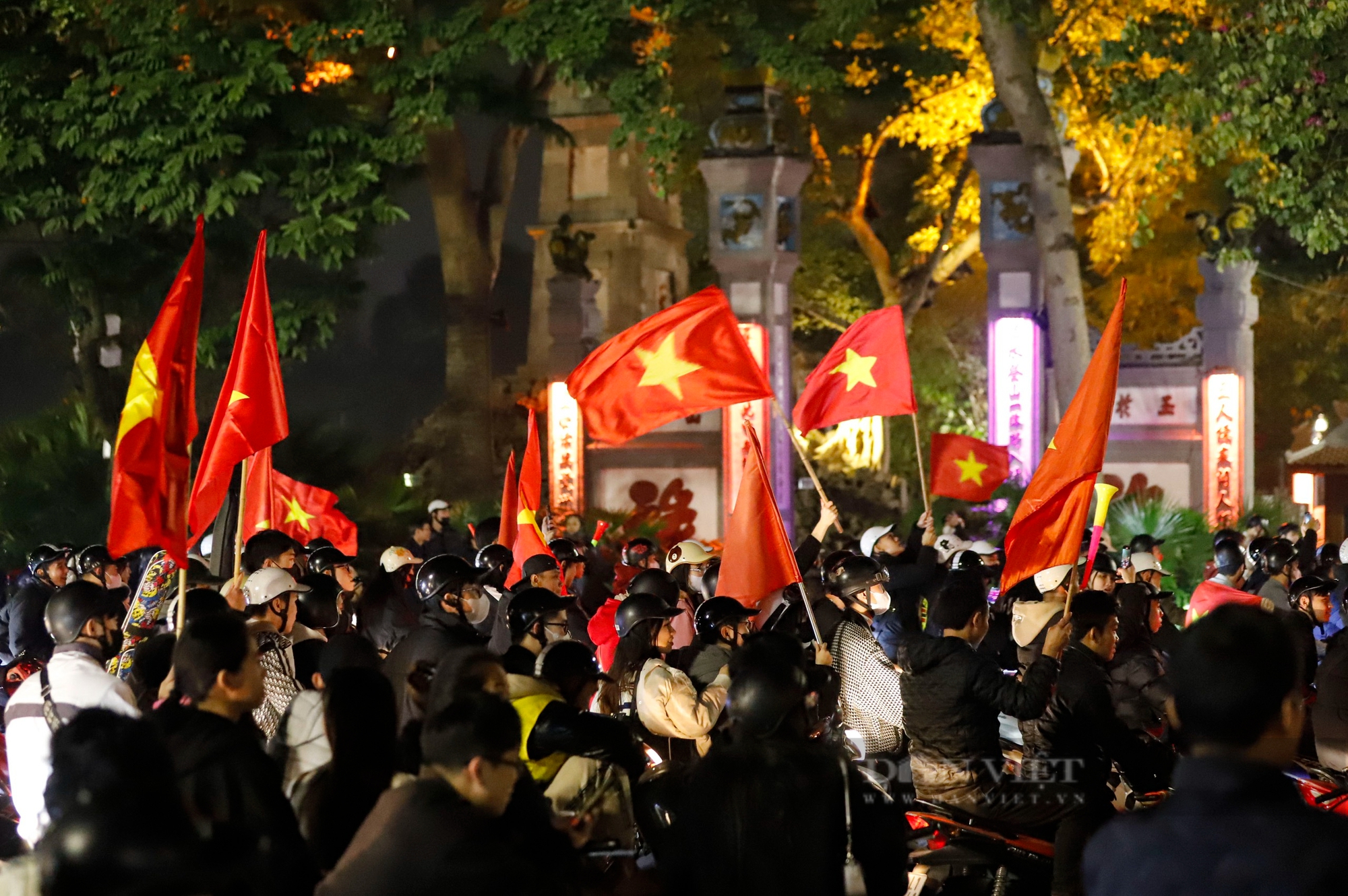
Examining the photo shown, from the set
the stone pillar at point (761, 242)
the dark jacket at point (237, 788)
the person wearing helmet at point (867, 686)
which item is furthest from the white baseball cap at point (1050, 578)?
the stone pillar at point (761, 242)

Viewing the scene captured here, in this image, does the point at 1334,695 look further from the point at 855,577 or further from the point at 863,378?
the point at 863,378

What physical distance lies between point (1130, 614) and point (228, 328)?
1407 centimetres

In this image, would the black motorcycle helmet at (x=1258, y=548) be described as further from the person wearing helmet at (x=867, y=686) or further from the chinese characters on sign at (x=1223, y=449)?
the chinese characters on sign at (x=1223, y=449)

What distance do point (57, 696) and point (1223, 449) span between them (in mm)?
18284

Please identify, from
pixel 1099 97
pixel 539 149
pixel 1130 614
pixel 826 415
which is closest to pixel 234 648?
pixel 1130 614

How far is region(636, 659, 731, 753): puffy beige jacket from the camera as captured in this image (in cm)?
674

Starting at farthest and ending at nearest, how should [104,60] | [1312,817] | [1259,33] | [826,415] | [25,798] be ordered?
1. [104,60]
2. [1259,33]
3. [826,415]
4. [25,798]
5. [1312,817]

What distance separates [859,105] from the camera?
107 ft

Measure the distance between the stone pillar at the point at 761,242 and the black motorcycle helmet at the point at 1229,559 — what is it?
356 inches

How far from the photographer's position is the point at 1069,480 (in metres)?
7.97

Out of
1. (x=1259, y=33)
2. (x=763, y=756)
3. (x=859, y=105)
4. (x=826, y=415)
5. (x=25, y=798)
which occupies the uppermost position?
(x=859, y=105)

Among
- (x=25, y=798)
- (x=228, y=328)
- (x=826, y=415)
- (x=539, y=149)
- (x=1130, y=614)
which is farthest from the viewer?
(x=539, y=149)

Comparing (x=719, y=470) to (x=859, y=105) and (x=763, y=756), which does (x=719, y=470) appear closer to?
(x=859, y=105)

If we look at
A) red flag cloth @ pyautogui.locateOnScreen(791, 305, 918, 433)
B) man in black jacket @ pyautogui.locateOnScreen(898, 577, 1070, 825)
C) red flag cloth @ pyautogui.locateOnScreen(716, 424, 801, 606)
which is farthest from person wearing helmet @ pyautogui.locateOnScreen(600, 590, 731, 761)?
red flag cloth @ pyautogui.locateOnScreen(791, 305, 918, 433)
